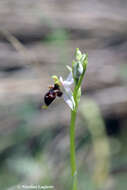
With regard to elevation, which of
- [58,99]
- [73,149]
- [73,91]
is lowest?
[73,149]

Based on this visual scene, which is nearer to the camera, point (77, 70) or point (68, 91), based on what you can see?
point (77, 70)

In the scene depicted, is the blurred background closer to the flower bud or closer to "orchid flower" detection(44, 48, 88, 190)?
"orchid flower" detection(44, 48, 88, 190)

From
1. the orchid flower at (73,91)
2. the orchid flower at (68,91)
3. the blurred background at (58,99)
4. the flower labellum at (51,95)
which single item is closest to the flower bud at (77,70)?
the orchid flower at (73,91)

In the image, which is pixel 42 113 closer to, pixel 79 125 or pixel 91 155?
pixel 79 125

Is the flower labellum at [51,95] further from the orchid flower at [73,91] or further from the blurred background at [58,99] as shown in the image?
the blurred background at [58,99]

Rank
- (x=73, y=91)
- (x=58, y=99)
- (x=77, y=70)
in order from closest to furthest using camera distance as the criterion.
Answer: (x=77, y=70)
(x=73, y=91)
(x=58, y=99)

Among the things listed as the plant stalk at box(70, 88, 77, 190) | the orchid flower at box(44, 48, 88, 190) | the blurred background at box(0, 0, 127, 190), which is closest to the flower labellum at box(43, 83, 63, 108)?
the orchid flower at box(44, 48, 88, 190)

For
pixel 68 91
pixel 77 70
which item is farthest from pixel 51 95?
pixel 77 70

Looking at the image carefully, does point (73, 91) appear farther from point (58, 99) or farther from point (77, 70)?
point (58, 99)
